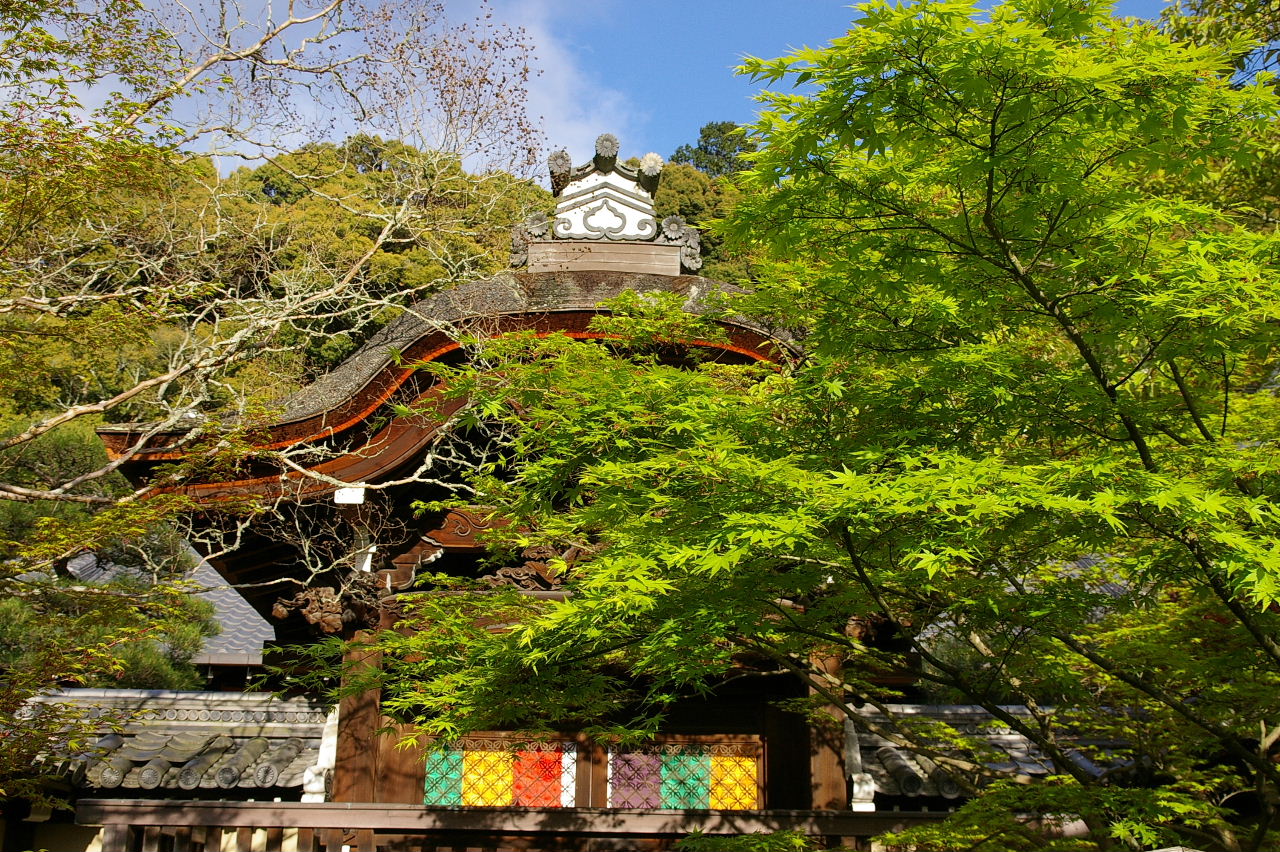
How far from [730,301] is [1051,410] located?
2.06 m

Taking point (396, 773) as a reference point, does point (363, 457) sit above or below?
above

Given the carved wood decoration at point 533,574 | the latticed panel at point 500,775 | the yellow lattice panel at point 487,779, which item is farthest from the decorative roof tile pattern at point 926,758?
the yellow lattice panel at point 487,779

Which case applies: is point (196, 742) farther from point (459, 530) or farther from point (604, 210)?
point (604, 210)

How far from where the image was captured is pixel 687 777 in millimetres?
9031

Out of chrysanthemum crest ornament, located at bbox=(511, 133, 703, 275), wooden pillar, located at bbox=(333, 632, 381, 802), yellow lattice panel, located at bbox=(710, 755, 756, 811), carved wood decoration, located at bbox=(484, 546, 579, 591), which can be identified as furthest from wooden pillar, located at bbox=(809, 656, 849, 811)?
chrysanthemum crest ornament, located at bbox=(511, 133, 703, 275)

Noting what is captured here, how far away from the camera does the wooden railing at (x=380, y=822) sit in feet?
24.2

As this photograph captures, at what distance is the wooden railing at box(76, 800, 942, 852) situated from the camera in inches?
290

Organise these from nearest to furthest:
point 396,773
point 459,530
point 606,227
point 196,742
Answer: point 396,773 → point 196,742 → point 459,530 → point 606,227

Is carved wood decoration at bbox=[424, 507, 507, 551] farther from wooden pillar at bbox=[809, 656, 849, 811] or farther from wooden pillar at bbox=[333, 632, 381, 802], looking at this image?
wooden pillar at bbox=[809, 656, 849, 811]

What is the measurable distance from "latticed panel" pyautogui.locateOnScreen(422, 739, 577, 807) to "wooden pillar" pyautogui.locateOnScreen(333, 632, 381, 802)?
29.3 inches

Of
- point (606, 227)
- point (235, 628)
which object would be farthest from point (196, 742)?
point (235, 628)

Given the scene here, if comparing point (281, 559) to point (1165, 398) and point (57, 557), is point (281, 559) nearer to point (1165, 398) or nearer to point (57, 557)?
point (57, 557)

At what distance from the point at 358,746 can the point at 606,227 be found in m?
5.93

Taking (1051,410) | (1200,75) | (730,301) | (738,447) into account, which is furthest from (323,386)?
(1200,75)
